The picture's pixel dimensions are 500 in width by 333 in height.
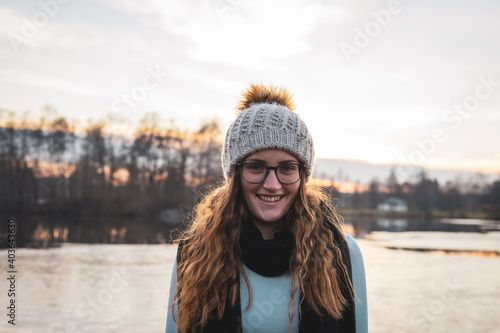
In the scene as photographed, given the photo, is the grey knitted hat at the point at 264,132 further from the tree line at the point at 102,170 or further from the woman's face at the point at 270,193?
the tree line at the point at 102,170

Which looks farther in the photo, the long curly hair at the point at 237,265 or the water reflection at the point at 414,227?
the water reflection at the point at 414,227

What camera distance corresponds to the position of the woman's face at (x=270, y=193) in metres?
2.11

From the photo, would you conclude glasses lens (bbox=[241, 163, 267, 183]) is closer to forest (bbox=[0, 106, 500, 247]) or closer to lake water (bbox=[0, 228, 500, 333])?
lake water (bbox=[0, 228, 500, 333])

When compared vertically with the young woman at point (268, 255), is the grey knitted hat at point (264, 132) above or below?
above

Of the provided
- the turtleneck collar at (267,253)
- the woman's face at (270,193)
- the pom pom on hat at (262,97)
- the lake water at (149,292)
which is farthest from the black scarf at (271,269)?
the lake water at (149,292)

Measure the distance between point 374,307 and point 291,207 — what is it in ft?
29.4

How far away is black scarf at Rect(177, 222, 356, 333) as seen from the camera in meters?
2.11

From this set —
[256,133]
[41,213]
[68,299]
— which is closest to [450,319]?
[68,299]

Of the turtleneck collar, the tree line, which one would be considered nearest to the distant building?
the tree line

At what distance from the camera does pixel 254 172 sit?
214 centimetres

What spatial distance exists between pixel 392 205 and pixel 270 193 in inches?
3670

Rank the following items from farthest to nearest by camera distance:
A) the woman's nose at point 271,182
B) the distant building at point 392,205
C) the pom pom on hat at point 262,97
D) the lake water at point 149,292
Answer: the distant building at point 392,205
the lake water at point 149,292
the pom pom on hat at point 262,97
the woman's nose at point 271,182

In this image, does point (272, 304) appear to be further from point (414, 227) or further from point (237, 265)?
point (414, 227)

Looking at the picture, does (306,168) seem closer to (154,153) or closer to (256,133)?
(256,133)
